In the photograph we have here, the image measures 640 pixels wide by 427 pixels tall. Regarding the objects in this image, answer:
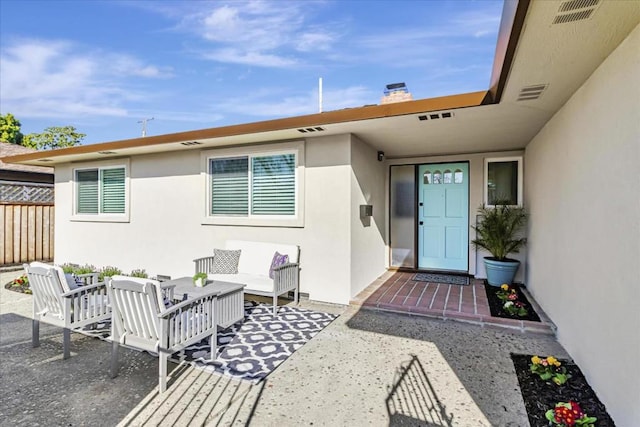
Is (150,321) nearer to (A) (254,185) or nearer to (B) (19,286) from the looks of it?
(A) (254,185)

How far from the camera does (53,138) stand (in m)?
23.5

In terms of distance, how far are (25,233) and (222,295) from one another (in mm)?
8075

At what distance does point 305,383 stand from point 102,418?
1450mm

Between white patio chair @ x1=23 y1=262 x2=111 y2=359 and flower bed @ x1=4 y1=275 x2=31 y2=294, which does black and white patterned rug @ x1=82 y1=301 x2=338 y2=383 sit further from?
flower bed @ x1=4 y1=275 x2=31 y2=294

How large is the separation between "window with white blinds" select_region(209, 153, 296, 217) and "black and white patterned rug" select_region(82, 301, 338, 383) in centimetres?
170

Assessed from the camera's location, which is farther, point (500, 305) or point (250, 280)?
point (250, 280)

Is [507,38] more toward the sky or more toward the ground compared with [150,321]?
more toward the sky

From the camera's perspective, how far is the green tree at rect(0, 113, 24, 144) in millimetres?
20859

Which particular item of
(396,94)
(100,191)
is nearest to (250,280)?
(396,94)

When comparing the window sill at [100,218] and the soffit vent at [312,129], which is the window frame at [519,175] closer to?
Result: the soffit vent at [312,129]

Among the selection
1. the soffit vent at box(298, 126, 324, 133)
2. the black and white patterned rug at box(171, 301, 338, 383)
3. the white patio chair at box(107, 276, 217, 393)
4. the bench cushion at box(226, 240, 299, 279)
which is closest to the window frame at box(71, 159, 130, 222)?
the bench cushion at box(226, 240, 299, 279)

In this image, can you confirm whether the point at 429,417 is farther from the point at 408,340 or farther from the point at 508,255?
the point at 508,255

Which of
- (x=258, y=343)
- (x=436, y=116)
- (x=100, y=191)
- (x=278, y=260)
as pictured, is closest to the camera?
(x=258, y=343)

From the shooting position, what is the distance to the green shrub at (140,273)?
6195 millimetres
